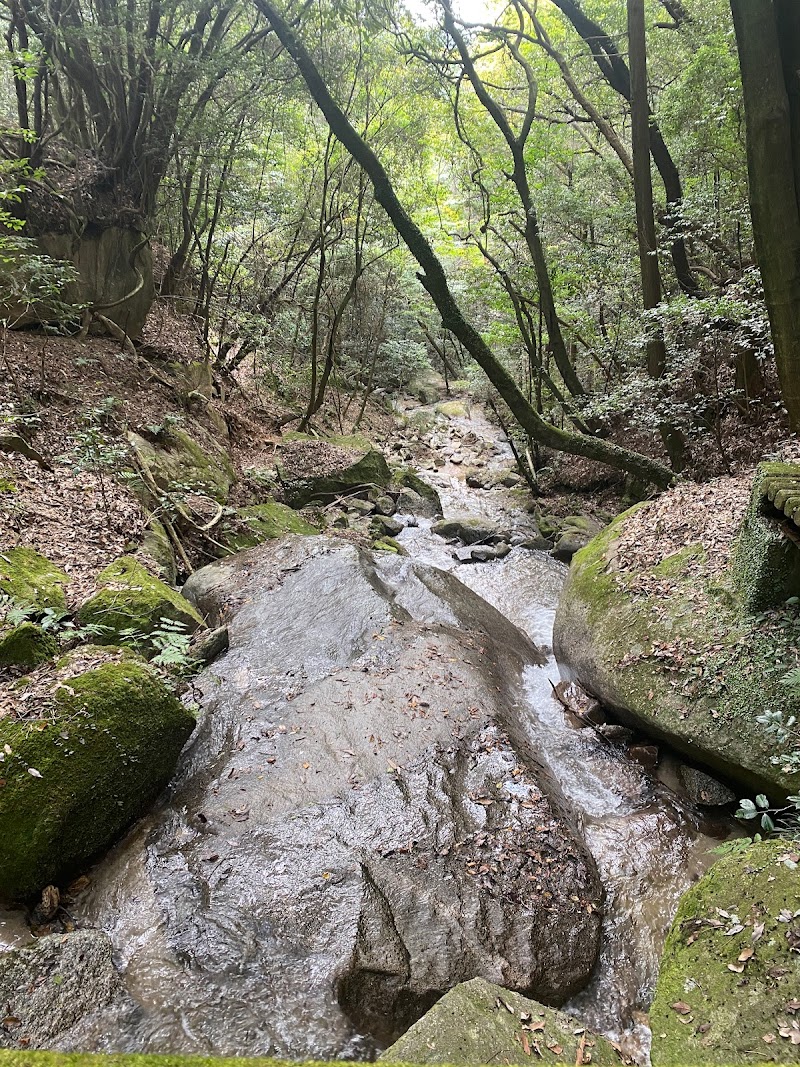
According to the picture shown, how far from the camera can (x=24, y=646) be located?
4.55 m


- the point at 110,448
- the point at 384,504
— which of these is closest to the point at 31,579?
the point at 110,448

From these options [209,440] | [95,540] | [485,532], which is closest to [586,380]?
[485,532]

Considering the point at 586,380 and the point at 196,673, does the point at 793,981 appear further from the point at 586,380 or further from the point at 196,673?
the point at 586,380

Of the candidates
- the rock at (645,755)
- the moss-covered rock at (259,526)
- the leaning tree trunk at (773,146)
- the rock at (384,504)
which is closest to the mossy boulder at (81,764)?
the rock at (645,755)

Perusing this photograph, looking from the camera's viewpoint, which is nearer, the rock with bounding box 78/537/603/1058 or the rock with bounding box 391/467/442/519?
the rock with bounding box 78/537/603/1058

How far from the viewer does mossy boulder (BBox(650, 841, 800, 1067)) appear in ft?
8.18

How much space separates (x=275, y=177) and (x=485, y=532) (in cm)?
984

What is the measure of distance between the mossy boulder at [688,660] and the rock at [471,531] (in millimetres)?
5163

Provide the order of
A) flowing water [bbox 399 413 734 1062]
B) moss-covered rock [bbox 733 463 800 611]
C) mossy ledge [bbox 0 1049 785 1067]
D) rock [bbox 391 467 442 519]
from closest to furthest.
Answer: mossy ledge [bbox 0 1049 785 1067] → flowing water [bbox 399 413 734 1062] → moss-covered rock [bbox 733 463 800 611] → rock [bbox 391 467 442 519]

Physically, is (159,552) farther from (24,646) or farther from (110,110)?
(110,110)

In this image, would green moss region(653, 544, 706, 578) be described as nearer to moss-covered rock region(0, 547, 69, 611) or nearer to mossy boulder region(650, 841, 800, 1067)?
mossy boulder region(650, 841, 800, 1067)

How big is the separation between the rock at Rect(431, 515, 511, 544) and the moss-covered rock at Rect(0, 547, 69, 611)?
26.4 feet

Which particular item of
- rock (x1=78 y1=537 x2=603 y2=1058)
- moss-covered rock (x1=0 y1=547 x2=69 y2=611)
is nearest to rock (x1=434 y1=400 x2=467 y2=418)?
rock (x1=78 y1=537 x2=603 y2=1058)

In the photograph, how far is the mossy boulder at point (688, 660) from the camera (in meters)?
4.50
